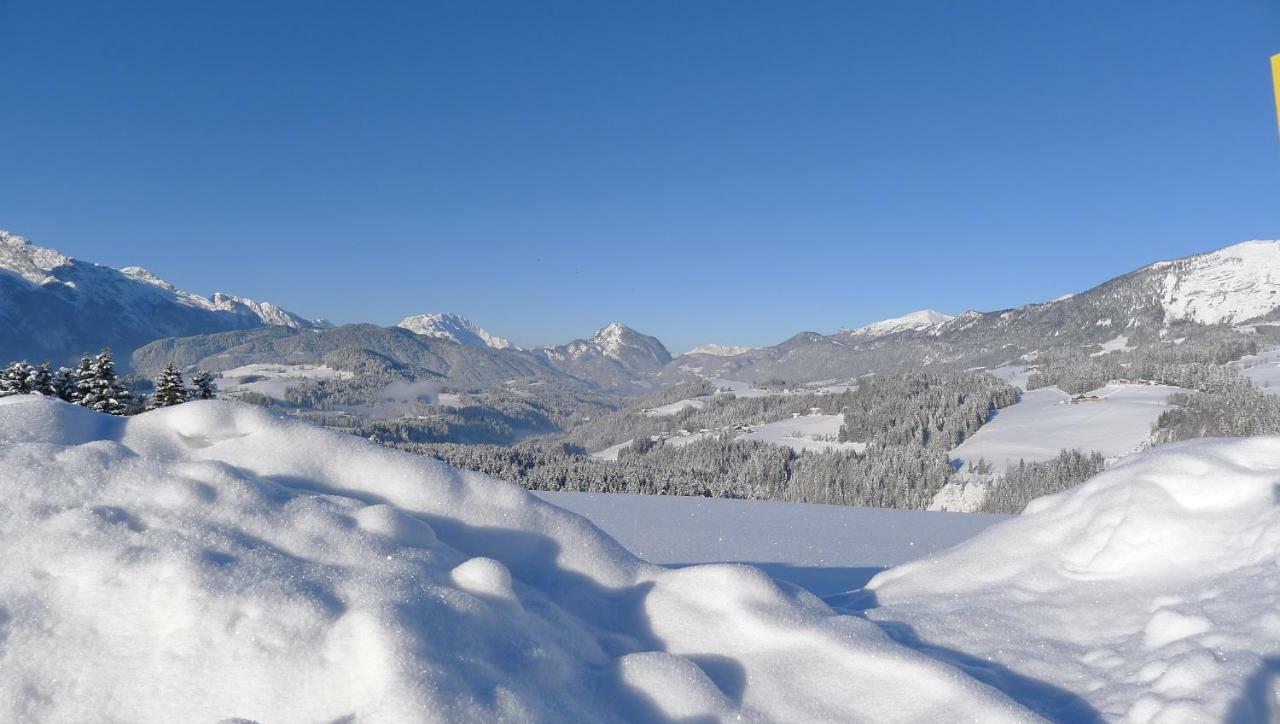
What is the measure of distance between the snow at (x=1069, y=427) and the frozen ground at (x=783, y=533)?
75.9m

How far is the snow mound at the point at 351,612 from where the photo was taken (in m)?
2.46

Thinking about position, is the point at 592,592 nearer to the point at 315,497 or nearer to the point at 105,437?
the point at 315,497

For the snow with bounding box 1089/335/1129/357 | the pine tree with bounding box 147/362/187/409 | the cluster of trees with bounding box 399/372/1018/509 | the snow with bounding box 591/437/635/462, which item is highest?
the snow with bounding box 1089/335/1129/357

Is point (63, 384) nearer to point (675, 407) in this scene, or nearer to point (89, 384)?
point (89, 384)

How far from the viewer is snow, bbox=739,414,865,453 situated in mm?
95562

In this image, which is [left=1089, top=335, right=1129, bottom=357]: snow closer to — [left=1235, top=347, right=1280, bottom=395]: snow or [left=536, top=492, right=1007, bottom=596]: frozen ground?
[left=1235, top=347, right=1280, bottom=395]: snow

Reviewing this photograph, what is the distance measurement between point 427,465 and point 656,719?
251 centimetres

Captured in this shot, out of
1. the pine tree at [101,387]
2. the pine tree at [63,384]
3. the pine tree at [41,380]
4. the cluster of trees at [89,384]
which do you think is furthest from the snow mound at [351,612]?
the pine tree at [63,384]

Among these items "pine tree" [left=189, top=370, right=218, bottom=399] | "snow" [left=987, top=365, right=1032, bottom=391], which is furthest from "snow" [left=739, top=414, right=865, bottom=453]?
"pine tree" [left=189, top=370, right=218, bottom=399]

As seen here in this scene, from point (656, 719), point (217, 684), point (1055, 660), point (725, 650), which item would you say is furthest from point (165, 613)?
point (1055, 660)

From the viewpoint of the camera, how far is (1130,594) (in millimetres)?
4051

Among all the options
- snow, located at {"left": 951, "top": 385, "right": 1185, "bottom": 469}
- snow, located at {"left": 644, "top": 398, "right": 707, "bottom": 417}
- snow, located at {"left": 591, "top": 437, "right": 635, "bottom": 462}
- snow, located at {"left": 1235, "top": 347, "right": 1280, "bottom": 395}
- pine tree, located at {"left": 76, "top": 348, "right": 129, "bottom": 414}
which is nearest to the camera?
pine tree, located at {"left": 76, "top": 348, "right": 129, "bottom": 414}

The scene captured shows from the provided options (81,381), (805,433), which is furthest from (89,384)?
(805,433)

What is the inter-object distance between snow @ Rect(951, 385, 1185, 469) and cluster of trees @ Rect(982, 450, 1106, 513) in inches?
225
